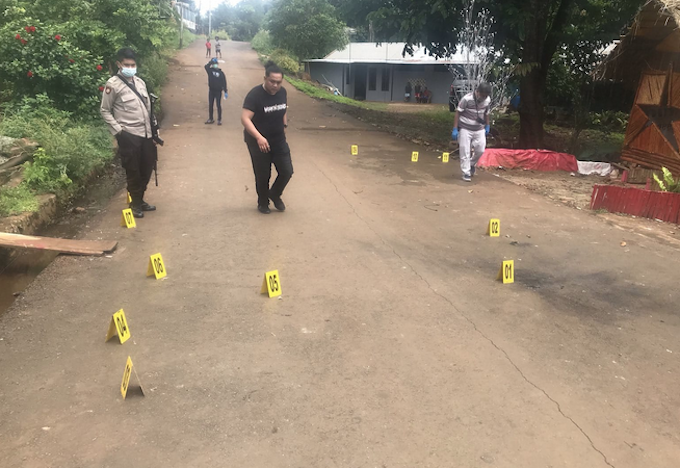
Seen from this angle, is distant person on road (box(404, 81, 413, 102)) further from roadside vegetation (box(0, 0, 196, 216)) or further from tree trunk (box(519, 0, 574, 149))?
roadside vegetation (box(0, 0, 196, 216))

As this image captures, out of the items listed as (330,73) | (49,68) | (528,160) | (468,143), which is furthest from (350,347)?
(330,73)

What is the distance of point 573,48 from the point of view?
17641 millimetres

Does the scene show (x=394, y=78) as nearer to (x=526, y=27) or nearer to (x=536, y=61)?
(x=526, y=27)

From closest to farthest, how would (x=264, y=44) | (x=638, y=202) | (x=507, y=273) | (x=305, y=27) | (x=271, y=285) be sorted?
(x=271, y=285) < (x=507, y=273) < (x=638, y=202) < (x=305, y=27) < (x=264, y=44)

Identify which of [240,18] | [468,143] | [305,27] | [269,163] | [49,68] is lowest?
[269,163]

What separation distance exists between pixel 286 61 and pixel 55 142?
26.2 metres

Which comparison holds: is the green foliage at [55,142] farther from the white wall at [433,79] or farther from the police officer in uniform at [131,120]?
the white wall at [433,79]

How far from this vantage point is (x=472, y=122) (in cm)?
905

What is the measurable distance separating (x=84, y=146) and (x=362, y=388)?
6.78 metres

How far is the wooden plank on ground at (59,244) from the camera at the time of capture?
513cm

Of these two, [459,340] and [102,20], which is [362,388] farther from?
[102,20]

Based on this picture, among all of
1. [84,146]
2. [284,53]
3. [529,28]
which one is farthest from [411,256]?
[284,53]

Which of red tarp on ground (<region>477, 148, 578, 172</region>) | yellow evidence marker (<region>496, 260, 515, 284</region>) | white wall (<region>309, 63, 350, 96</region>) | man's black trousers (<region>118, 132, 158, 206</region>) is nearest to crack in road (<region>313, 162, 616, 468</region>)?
yellow evidence marker (<region>496, 260, 515, 284</region>)

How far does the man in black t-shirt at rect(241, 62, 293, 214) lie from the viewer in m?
6.28
